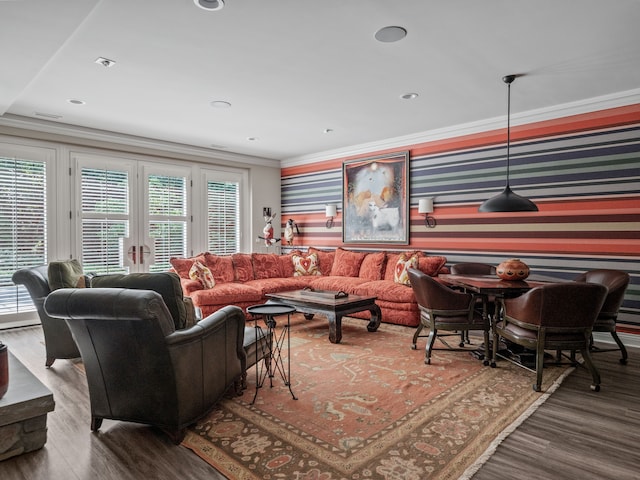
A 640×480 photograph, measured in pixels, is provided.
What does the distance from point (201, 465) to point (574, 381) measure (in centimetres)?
301

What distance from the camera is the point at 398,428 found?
2.52 meters

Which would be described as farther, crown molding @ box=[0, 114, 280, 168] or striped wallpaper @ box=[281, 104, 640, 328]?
crown molding @ box=[0, 114, 280, 168]

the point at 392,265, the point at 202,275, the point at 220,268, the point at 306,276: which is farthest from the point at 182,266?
the point at 392,265

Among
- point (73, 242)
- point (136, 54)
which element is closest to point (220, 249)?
point (73, 242)

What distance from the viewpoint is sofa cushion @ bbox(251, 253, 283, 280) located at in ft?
21.4

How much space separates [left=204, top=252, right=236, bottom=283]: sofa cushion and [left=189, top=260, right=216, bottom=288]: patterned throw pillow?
34cm

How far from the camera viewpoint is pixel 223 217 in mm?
7461

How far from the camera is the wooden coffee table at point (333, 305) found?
14.7 ft

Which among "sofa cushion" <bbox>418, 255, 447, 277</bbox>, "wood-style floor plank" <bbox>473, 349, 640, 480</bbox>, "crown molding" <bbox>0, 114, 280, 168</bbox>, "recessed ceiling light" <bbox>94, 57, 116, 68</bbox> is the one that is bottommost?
"wood-style floor plank" <bbox>473, 349, 640, 480</bbox>

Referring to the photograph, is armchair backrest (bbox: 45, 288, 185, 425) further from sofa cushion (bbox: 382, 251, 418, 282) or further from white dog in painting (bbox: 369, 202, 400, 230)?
white dog in painting (bbox: 369, 202, 400, 230)

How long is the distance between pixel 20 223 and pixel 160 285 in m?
3.92

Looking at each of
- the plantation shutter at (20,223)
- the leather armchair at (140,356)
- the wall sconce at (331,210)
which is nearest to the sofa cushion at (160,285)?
the leather armchair at (140,356)

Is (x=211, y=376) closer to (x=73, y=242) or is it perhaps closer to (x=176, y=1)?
(x=176, y=1)

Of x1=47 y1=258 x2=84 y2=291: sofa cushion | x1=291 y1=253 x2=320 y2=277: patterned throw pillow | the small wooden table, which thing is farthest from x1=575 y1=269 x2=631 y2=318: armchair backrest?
x1=47 y1=258 x2=84 y2=291: sofa cushion
